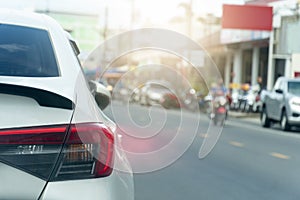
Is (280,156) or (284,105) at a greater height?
(284,105)

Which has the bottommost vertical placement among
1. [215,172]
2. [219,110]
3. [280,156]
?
[219,110]

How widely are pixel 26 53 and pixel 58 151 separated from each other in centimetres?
111

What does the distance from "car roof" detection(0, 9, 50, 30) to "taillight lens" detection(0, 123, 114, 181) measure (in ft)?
3.80

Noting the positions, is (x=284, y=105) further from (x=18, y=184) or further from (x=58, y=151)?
(x=18, y=184)

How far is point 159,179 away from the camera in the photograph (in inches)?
313

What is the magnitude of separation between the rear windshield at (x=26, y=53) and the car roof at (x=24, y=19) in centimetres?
4

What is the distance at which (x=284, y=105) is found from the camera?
1795 centimetres

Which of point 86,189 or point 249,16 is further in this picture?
point 249,16

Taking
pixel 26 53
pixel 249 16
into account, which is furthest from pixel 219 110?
pixel 26 53

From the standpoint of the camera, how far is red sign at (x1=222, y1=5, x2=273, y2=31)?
29016 millimetres

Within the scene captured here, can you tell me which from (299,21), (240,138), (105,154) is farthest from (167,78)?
(299,21)

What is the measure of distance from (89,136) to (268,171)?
6.57 metres

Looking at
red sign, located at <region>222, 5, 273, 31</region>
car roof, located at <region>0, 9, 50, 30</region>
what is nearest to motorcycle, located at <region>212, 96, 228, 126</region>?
red sign, located at <region>222, 5, 273, 31</region>

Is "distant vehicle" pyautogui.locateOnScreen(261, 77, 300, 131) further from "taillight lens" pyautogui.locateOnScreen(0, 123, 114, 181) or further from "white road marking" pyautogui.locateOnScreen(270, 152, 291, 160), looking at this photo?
"taillight lens" pyautogui.locateOnScreen(0, 123, 114, 181)
